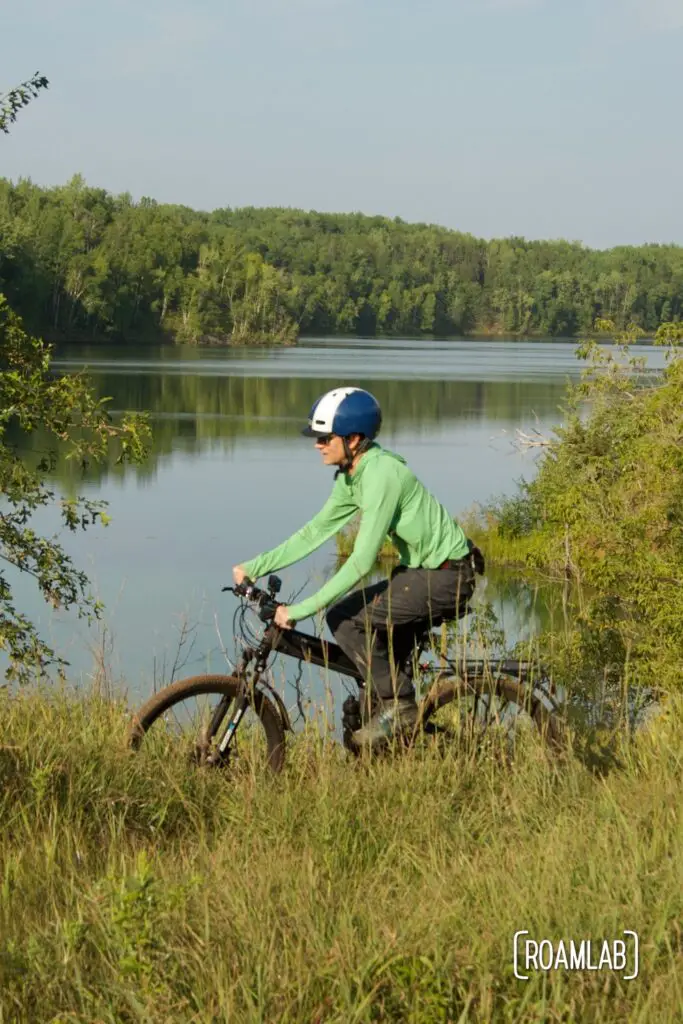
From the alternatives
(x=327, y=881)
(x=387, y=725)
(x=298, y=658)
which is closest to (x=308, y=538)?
(x=298, y=658)

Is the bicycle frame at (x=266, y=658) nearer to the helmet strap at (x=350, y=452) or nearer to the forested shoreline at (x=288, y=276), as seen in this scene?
the helmet strap at (x=350, y=452)

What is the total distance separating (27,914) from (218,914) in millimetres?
500

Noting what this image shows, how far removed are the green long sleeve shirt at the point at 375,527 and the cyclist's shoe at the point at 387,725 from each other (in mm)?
438

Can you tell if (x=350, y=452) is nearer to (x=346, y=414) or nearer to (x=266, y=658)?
(x=346, y=414)

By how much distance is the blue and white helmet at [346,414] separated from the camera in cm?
479

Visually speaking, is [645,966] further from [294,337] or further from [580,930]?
[294,337]

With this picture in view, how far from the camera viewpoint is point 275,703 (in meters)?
4.95

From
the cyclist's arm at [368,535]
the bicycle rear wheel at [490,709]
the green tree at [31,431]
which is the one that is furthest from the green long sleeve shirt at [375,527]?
the green tree at [31,431]

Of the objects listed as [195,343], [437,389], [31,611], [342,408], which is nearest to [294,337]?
[195,343]

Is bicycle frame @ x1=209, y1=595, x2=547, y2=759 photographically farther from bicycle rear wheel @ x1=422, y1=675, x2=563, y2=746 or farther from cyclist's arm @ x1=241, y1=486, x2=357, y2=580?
cyclist's arm @ x1=241, y1=486, x2=357, y2=580

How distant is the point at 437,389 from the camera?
210ft

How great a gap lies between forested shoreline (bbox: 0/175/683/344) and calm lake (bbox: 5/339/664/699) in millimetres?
20139

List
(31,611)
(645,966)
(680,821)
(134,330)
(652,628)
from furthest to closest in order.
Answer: (134,330), (31,611), (652,628), (680,821), (645,966)

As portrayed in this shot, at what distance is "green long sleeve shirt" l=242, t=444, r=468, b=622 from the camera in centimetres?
466
